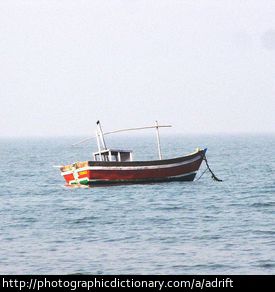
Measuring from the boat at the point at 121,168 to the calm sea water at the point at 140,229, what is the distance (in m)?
0.86

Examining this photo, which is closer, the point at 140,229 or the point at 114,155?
the point at 140,229

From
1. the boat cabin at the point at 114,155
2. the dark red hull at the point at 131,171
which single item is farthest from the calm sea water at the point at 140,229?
the boat cabin at the point at 114,155

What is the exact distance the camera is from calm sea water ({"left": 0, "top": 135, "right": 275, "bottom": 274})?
2500 cm

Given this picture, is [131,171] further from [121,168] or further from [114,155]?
[114,155]

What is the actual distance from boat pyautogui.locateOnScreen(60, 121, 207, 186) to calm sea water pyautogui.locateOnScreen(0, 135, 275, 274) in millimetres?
859

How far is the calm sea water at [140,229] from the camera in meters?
25.0

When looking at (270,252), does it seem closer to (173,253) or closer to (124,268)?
(173,253)

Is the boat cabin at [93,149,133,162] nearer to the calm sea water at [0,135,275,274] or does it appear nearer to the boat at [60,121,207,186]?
the boat at [60,121,207,186]

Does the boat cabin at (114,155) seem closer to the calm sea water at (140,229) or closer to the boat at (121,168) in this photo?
the boat at (121,168)

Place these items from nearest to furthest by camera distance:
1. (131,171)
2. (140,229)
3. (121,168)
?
(140,229), (121,168), (131,171)

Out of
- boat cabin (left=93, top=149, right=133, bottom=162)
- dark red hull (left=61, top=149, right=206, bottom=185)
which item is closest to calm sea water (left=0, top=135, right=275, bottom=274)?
dark red hull (left=61, top=149, right=206, bottom=185)

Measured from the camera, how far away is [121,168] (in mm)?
48844

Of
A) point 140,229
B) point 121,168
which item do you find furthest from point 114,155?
point 140,229

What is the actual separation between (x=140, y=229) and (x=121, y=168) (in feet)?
53.0
